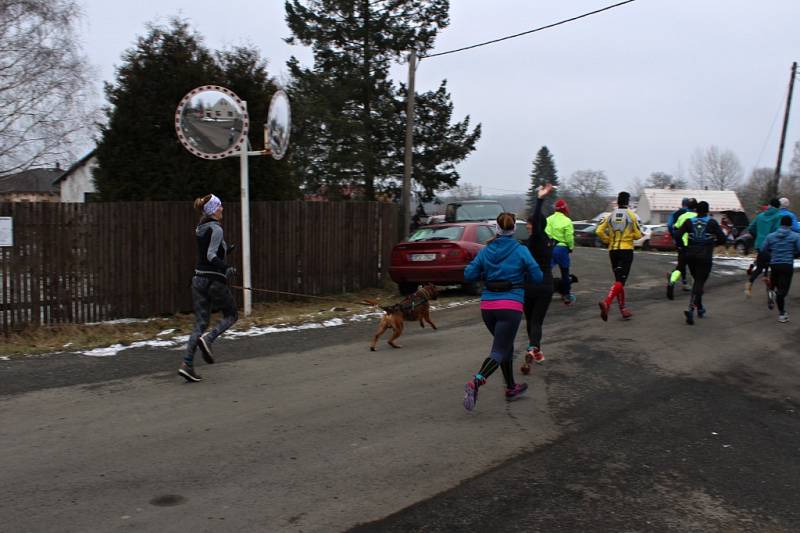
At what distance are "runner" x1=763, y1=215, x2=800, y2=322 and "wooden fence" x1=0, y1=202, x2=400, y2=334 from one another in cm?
779

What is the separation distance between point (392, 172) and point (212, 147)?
47.7 ft

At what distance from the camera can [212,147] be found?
11.2 meters

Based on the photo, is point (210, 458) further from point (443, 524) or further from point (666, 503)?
point (666, 503)

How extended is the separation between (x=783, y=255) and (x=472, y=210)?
39.2 feet

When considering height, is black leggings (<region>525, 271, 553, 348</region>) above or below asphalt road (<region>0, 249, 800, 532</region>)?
above

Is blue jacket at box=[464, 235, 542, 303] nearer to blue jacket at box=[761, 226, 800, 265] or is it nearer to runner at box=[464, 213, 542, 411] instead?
runner at box=[464, 213, 542, 411]

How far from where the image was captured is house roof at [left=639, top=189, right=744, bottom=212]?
62500 mm

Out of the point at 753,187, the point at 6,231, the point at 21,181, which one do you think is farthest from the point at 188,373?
the point at 753,187

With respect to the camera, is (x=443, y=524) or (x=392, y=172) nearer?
(x=443, y=524)

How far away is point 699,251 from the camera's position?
10078mm

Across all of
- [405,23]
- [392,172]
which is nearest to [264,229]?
[392,172]

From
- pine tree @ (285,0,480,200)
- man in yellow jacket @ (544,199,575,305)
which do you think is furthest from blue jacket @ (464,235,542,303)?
pine tree @ (285,0,480,200)

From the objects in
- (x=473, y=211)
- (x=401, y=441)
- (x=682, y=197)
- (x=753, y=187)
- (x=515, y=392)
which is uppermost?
(x=753, y=187)

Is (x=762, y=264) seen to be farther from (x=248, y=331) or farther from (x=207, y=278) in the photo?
(x=207, y=278)
